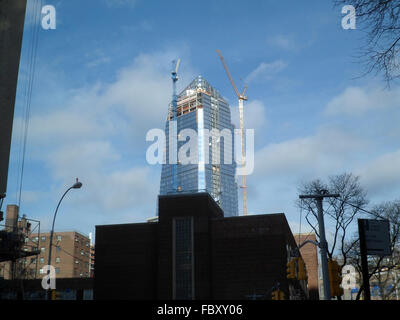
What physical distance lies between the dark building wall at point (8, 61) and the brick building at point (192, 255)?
3821cm

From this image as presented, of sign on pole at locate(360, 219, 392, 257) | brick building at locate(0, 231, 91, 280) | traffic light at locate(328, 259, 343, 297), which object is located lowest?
traffic light at locate(328, 259, 343, 297)

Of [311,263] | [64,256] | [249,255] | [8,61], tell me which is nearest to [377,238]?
[8,61]

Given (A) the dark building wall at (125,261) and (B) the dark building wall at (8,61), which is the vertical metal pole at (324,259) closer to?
(B) the dark building wall at (8,61)

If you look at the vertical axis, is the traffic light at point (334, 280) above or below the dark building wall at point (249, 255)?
below

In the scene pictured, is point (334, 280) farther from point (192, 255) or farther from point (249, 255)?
point (192, 255)

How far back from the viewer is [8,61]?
98.4 feet

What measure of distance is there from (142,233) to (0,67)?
43322 millimetres

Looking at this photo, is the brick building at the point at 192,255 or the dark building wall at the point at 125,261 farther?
the dark building wall at the point at 125,261

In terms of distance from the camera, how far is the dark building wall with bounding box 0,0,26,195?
2916cm

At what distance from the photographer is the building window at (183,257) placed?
63.9 m

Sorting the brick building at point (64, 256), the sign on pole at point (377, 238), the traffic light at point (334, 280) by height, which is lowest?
the traffic light at point (334, 280)

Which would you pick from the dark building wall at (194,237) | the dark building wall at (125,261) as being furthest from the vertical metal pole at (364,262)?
the dark building wall at (125,261)

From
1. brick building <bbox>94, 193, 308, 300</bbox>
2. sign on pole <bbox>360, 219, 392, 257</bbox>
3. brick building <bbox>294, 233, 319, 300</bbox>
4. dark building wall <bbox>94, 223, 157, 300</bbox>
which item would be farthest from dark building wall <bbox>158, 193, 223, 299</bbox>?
brick building <bbox>294, 233, 319, 300</bbox>

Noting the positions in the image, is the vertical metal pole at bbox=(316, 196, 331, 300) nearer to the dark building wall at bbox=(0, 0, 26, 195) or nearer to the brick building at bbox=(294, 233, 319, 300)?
the dark building wall at bbox=(0, 0, 26, 195)
